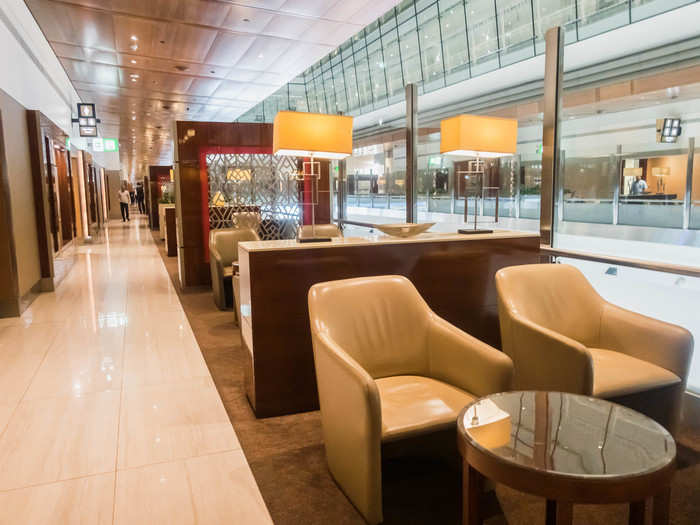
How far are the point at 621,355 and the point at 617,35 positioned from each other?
20.0ft

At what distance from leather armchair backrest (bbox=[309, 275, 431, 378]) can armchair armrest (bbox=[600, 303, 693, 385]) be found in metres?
1.18

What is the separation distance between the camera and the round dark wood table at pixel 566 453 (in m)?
1.37

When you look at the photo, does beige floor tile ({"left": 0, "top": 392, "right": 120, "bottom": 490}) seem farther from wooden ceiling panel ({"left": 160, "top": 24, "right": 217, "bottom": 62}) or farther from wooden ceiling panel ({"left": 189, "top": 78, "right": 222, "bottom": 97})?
wooden ceiling panel ({"left": 189, "top": 78, "right": 222, "bottom": 97})

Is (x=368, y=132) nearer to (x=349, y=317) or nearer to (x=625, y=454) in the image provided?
(x=349, y=317)

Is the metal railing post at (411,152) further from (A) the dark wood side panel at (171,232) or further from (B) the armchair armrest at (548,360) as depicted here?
(A) the dark wood side panel at (171,232)

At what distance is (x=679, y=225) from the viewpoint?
11.0m

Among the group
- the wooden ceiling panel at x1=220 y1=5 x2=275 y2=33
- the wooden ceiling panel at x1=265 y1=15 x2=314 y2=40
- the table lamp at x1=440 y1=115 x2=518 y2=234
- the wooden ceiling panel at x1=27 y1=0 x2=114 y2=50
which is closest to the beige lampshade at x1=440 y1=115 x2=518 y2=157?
the table lamp at x1=440 y1=115 x2=518 y2=234

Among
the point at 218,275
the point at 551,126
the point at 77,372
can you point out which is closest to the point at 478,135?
the point at 551,126

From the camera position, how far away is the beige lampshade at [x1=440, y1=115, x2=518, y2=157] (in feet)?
11.8

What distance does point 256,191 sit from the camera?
702cm

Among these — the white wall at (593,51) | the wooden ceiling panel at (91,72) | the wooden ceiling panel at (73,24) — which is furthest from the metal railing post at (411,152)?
the wooden ceiling panel at (91,72)

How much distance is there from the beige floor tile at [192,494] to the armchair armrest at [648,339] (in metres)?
2.14

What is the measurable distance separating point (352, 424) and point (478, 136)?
2.48 meters

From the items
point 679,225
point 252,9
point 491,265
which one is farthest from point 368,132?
point 491,265
